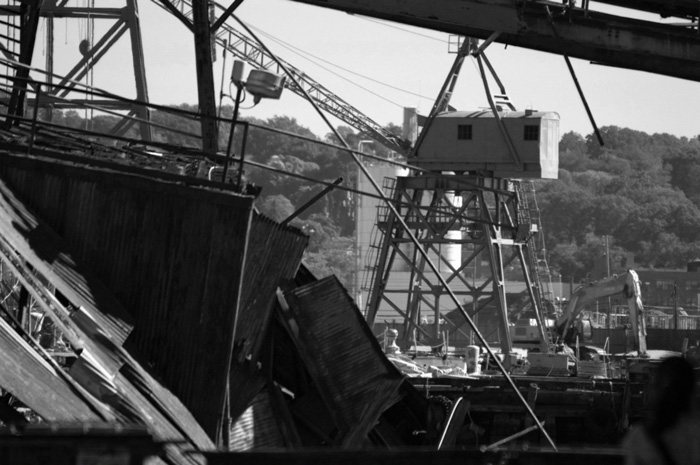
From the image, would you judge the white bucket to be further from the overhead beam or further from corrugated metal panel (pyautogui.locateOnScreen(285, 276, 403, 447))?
corrugated metal panel (pyautogui.locateOnScreen(285, 276, 403, 447))

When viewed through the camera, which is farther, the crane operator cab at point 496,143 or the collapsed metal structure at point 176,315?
the crane operator cab at point 496,143

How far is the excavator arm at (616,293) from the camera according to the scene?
46.9m

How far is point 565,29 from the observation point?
20.9 metres

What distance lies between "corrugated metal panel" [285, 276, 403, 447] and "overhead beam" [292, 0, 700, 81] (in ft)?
17.4

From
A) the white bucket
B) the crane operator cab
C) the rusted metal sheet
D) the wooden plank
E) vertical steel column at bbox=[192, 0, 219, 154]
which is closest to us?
the rusted metal sheet

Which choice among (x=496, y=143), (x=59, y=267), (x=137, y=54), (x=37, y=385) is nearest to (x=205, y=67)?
(x=59, y=267)

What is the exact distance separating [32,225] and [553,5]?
9.90m

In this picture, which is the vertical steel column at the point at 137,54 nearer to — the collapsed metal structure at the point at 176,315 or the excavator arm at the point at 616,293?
the collapsed metal structure at the point at 176,315

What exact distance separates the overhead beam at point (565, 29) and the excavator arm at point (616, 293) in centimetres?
2312

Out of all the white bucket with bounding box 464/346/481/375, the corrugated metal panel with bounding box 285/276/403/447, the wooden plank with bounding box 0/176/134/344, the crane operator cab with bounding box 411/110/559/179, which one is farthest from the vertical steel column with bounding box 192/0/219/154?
the crane operator cab with bounding box 411/110/559/179

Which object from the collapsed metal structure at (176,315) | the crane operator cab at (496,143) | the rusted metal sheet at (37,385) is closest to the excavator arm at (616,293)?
the crane operator cab at (496,143)

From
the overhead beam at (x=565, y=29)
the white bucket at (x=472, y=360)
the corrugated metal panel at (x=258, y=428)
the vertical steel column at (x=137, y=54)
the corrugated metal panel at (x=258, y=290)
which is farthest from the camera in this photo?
the white bucket at (x=472, y=360)

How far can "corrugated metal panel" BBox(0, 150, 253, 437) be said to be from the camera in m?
15.0

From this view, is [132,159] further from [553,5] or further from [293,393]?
[553,5]
